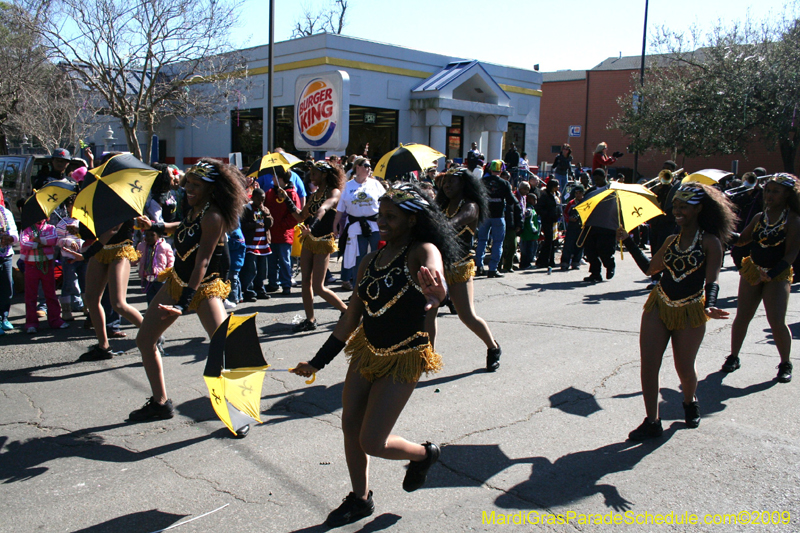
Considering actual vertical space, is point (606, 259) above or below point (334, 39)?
below

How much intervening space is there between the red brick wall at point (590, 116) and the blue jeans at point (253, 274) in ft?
111

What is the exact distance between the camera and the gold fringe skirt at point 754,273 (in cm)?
591

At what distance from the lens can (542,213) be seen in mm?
12945

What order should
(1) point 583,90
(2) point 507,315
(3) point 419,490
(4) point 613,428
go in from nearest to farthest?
(3) point 419,490
(4) point 613,428
(2) point 507,315
(1) point 583,90

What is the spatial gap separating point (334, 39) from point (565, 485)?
20.6 meters

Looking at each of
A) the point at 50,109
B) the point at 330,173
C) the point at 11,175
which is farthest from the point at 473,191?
the point at 50,109

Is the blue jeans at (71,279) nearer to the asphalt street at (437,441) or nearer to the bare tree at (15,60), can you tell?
the asphalt street at (437,441)

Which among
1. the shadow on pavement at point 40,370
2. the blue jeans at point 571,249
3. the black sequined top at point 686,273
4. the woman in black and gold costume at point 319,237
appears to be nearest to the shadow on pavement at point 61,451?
the shadow on pavement at point 40,370

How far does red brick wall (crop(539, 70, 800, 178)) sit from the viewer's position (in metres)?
39.8

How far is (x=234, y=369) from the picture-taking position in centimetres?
378

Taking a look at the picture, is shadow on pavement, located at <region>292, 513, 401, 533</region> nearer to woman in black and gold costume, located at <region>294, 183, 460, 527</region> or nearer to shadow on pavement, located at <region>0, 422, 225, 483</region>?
woman in black and gold costume, located at <region>294, 183, 460, 527</region>

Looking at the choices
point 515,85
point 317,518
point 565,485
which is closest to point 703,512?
point 565,485

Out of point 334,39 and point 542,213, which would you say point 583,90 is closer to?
point 334,39

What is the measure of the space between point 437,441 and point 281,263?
597 centimetres
